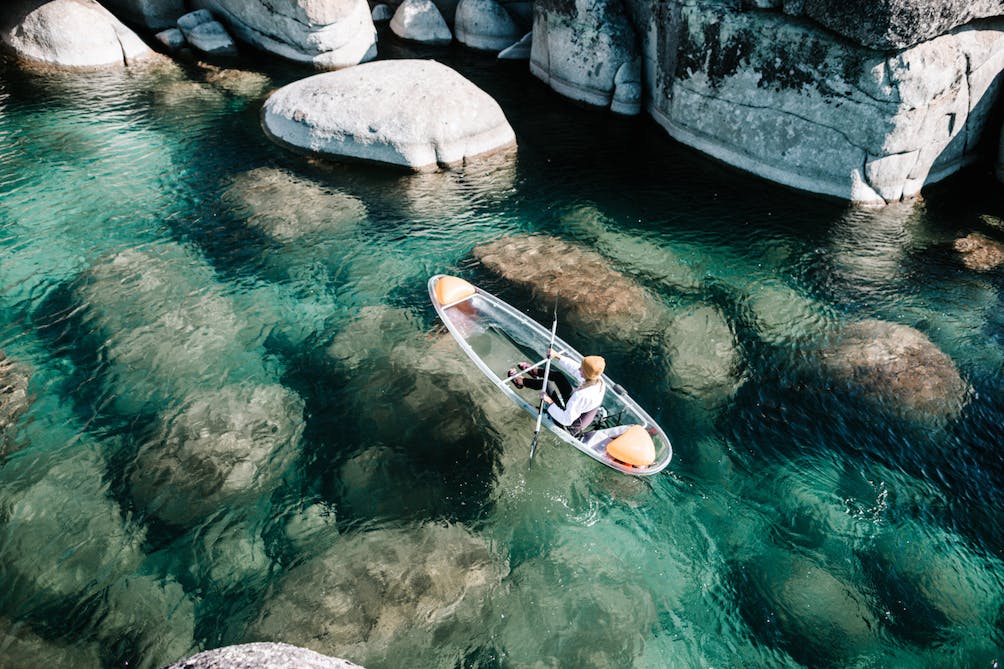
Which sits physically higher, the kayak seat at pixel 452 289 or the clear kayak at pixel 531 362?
the kayak seat at pixel 452 289

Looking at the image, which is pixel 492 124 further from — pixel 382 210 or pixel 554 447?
pixel 554 447

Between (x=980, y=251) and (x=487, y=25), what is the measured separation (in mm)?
18325

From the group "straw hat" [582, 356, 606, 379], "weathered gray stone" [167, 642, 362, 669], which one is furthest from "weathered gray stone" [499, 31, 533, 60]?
"weathered gray stone" [167, 642, 362, 669]

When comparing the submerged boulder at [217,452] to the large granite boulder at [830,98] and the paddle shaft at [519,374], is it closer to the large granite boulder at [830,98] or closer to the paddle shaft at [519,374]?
the paddle shaft at [519,374]

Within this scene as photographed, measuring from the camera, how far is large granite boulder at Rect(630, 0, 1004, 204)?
1593 cm

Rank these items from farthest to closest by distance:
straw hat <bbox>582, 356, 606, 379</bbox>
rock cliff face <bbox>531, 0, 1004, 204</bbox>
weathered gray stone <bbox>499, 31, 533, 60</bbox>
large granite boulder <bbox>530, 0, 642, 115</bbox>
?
weathered gray stone <bbox>499, 31, 533, 60</bbox>, large granite boulder <bbox>530, 0, 642, 115</bbox>, rock cliff face <bbox>531, 0, 1004, 204</bbox>, straw hat <bbox>582, 356, 606, 379</bbox>

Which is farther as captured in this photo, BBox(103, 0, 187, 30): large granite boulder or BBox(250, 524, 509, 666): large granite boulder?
BBox(103, 0, 187, 30): large granite boulder

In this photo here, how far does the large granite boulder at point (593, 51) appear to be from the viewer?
21.0 m

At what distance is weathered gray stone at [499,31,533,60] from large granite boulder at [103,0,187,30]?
1223 centimetres

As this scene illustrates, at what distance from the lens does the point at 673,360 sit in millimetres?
12711

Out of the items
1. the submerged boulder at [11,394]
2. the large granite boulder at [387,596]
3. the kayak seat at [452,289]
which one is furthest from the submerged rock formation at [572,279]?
the submerged boulder at [11,394]

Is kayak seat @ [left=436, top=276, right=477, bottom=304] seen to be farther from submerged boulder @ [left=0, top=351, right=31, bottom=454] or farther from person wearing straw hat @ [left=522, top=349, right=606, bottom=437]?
submerged boulder @ [left=0, top=351, right=31, bottom=454]

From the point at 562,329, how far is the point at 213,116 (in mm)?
13888

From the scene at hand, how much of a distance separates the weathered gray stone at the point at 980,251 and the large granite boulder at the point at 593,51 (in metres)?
10.2
